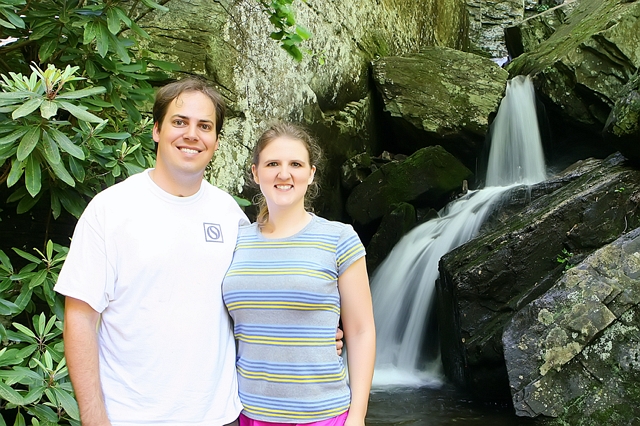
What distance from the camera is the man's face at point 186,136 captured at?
1.98 metres

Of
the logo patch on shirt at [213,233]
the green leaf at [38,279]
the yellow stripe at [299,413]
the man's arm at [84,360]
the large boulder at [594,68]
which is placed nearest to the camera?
the man's arm at [84,360]

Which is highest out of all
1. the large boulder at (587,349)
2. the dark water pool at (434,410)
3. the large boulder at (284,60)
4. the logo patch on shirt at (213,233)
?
the large boulder at (284,60)

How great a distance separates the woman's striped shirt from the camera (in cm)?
192

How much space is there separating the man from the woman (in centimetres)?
7

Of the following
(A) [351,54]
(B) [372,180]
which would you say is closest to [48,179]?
(B) [372,180]

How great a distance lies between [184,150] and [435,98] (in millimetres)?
7157

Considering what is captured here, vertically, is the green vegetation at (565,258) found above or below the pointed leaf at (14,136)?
below

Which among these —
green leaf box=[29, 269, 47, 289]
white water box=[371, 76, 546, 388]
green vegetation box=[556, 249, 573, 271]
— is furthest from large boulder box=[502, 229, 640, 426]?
green leaf box=[29, 269, 47, 289]

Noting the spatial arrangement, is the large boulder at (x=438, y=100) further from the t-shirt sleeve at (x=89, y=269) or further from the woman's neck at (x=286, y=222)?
the t-shirt sleeve at (x=89, y=269)

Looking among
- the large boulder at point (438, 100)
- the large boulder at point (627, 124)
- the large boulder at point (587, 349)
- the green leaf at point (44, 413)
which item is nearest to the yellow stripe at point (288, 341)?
the green leaf at point (44, 413)

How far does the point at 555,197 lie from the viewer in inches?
229

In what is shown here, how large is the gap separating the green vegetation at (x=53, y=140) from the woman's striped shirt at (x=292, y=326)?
929 mm

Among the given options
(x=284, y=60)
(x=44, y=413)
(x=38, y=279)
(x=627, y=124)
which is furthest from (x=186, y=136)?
(x=627, y=124)

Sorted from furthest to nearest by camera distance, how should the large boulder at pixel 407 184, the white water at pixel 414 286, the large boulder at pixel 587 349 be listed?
the large boulder at pixel 407 184
the white water at pixel 414 286
the large boulder at pixel 587 349
